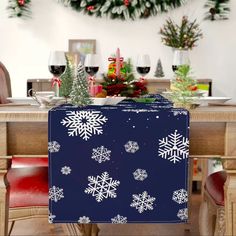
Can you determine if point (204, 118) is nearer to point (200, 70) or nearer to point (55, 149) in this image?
point (55, 149)

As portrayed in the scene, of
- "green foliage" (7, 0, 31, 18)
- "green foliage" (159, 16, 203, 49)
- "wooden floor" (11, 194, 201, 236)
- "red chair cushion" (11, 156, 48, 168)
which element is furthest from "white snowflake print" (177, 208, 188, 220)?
"green foliage" (7, 0, 31, 18)

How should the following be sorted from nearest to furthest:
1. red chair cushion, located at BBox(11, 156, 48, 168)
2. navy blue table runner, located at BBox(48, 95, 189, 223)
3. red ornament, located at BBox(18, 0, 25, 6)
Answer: navy blue table runner, located at BBox(48, 95, 189, 223) < red chair cushion, located at BBox(11, 156, 48, 168) < red ornament, located at BBox(18, 0, 25, 6)

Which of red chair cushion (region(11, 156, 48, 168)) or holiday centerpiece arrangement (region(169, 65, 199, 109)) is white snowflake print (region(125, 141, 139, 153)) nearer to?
holiday centerpiece arrangement (region(169, 65, 199, 109))

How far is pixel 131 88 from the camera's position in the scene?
2.16 m

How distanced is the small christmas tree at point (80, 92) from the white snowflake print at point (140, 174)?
0.94 ft

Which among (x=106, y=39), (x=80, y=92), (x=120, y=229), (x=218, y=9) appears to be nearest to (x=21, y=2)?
(x=106, y=39)

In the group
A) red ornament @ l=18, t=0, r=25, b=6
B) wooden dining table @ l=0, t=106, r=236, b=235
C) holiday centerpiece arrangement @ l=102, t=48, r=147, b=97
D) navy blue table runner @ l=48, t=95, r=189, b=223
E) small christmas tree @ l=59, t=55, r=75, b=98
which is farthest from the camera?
red ornament @ l=18, t=0, r=25, b=6

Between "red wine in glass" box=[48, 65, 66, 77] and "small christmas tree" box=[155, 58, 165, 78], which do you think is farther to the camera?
"small christmas tree" box=[155, 58, 165, 78]

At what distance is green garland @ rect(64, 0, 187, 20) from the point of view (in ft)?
13.1

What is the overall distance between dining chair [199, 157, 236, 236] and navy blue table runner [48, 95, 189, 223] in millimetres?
363

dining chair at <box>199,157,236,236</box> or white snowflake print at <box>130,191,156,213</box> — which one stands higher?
white snowflake print at <box>130,191,156,213</box>

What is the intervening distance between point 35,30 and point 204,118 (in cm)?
284

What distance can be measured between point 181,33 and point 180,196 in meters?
2.63

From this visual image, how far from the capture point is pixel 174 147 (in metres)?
1.48
